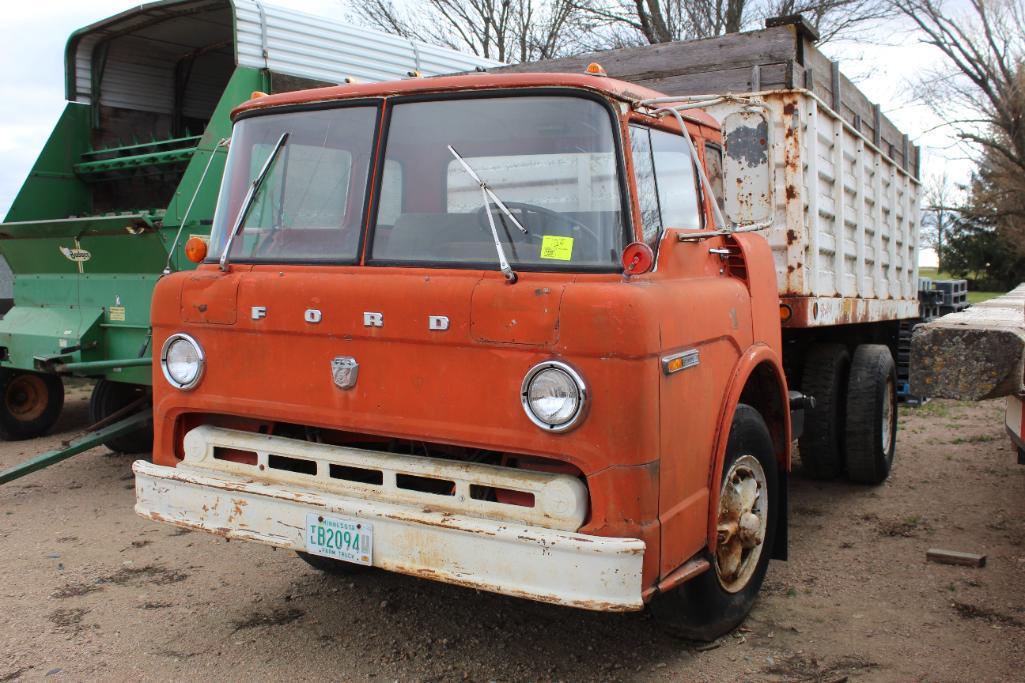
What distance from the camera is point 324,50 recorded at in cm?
773

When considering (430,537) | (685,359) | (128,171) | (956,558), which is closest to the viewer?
(430,537)

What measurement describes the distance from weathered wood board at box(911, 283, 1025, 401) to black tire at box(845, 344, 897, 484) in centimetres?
345

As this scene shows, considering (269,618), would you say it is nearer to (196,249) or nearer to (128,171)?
(196,249)

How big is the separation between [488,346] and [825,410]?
12.7 feet

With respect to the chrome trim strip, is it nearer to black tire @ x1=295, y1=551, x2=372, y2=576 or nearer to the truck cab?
the truck cab

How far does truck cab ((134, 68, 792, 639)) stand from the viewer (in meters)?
3.04

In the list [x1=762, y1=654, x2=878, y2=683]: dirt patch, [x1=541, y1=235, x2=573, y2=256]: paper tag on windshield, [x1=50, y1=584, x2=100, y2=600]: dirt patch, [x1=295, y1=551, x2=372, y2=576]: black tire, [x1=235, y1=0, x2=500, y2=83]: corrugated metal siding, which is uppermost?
[x1=235, y1=0, x2=500, y2=83]: corrugated metal siding

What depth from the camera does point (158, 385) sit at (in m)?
3.88

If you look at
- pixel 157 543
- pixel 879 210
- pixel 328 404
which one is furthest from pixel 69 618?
pixel 879 210

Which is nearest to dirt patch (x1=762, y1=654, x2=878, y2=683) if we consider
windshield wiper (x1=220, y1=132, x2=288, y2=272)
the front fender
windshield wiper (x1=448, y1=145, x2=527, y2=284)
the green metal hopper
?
the front fender

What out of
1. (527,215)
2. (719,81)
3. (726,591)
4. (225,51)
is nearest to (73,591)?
(527,215)

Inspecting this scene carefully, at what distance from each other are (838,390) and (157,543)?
4.51 metres

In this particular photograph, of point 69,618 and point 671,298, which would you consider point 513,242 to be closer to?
point 671,298

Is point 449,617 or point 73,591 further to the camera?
point 73,591
